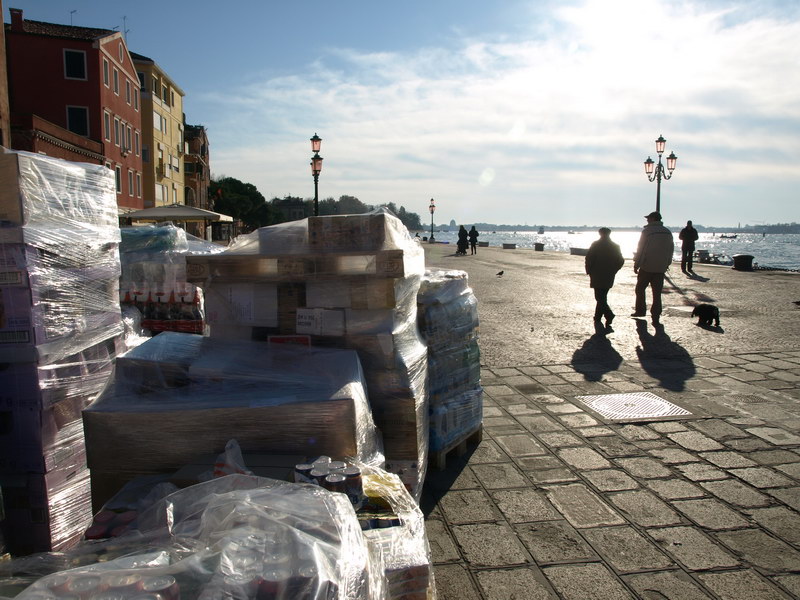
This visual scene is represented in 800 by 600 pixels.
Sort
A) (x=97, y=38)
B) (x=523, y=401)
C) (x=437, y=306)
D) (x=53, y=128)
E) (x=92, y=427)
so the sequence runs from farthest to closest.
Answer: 1. (x=97, y=38)
2. (x=53, y=128)
3. (x=523, y=401)
4. (x=437, y=306)
5. (x=92, y=427)

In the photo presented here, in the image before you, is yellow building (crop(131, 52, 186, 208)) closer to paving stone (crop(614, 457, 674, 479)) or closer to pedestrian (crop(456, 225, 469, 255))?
pedestrian (crop(456, 225, 469, 255))

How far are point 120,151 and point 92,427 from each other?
39.7 metres

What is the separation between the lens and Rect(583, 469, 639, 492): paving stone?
165 inches

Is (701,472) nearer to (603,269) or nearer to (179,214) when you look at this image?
(603,269)

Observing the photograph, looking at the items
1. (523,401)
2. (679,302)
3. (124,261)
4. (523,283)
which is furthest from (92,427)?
(523,283)

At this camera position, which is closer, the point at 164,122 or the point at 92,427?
the point at 92,427

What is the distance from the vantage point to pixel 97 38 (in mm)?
34438

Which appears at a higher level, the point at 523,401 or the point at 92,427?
the point at 92,427

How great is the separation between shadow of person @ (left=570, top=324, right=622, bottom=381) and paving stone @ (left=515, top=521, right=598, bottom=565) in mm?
3760

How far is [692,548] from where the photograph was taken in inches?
133

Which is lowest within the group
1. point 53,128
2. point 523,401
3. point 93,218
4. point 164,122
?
point 523,401

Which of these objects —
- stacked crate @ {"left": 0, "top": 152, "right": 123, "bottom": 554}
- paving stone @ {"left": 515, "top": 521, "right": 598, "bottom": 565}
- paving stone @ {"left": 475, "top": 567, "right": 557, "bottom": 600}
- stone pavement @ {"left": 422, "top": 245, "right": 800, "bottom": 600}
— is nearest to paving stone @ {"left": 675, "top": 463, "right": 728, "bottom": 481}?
stone pavement @ {"left": 422, "top": 245, "right": 800, "bottom": 600}

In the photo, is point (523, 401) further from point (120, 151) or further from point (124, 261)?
point (120, 151)

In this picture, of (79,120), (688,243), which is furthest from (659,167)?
(79,120)
